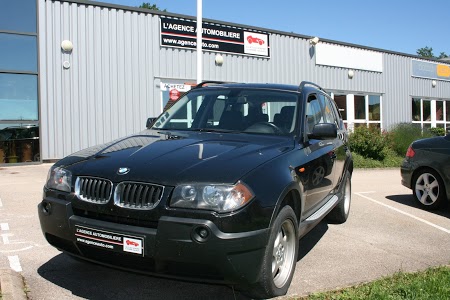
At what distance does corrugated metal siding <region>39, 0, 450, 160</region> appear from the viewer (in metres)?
12.2

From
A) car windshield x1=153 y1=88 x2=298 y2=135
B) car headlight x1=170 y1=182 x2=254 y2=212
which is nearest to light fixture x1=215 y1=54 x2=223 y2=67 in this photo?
car windshield x1=153 y1=88 x2=298 y2=135

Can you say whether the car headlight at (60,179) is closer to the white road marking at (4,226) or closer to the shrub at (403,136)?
the white road marking at (4,226)

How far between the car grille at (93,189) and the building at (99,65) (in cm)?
968

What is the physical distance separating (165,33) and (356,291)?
12137 mm

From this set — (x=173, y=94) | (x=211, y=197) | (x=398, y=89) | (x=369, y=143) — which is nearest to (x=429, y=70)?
(x=398, y=89)

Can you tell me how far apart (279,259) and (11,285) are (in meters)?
2.08

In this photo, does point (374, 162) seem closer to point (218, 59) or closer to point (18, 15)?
point (218, 59)

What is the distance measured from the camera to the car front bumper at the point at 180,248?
276 cm

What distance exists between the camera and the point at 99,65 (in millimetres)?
12938

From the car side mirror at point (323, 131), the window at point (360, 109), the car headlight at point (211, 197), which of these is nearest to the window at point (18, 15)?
the car side mirror at point (323, 131)

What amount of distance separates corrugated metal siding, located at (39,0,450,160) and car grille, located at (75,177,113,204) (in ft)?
31.8

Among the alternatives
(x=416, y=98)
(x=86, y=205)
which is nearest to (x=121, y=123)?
(x=86, y=205)

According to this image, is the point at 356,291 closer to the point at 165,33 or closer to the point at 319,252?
the point at 319,252

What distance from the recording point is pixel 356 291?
11.5 feet
